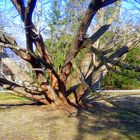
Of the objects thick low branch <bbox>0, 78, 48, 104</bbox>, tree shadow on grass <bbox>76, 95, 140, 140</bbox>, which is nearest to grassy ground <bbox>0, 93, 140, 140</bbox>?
tree shadow on grass <bbox>76, 95, 140, 140</bbox>

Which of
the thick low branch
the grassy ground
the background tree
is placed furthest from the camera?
the thick low branch

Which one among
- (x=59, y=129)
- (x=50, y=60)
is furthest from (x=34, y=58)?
(x=59, y=129)

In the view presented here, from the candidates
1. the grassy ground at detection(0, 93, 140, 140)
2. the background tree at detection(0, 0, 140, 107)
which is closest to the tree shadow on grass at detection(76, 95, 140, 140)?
the grassy ground at detection(0, 93, 140, 140)

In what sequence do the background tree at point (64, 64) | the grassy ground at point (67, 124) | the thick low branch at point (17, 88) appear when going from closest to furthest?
the grassy ground at point (67, 124) → the background tree at point (64, 64) → the thick low branch at point (17, 88)

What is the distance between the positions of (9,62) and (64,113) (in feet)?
9.78

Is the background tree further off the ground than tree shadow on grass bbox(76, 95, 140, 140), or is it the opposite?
the background tree

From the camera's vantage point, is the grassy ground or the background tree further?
the background tree

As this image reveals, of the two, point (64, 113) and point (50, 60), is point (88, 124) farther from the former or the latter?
point (50, 60)

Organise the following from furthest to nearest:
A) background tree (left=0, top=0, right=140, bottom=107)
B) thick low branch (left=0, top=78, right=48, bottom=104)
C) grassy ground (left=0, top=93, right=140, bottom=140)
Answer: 1. thick low branch (left=0, top=78, right=48, bottom=104)
2. background tree (left=0, top=0, right=140, bottom=107)
3. grassy ground (left=0, top=93, right=140, bottom=140)

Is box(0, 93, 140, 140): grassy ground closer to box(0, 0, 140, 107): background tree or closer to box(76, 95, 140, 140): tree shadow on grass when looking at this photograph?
box(76, 95, 140, 140): tree shadow on grass

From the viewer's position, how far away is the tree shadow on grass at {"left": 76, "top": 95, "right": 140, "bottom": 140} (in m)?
9.73

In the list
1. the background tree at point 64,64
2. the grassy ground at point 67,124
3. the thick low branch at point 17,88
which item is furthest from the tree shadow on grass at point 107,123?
the thick low branch at point 17,88

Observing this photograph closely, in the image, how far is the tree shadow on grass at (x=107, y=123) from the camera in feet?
31.9

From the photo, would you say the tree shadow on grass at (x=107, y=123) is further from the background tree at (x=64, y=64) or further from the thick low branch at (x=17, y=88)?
the thick low branch at (x=17, y=88)
